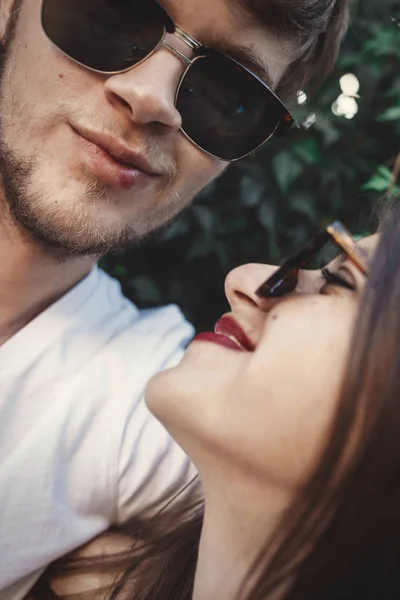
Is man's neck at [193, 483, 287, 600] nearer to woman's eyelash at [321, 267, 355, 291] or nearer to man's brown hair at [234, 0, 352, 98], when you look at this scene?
woman's eyelash at [321, 267, 355, 291]

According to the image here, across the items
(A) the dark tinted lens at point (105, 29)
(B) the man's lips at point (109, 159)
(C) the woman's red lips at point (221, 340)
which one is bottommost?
(C) the woman's red lips at point (221, 340)

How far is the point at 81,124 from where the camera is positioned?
1143 millimetres

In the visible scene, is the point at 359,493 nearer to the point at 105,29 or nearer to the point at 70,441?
the point at 70,441

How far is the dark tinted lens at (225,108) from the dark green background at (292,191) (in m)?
0.52

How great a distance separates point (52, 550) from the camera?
45.5 inches

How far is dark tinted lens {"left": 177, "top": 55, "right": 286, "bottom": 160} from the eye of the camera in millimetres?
1149

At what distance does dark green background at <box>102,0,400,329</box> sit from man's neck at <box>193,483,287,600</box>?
1149 millimetres

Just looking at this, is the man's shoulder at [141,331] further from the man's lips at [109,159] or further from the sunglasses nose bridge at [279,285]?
the sunglasses nose bridge at [279,285]

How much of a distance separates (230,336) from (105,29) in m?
0.69

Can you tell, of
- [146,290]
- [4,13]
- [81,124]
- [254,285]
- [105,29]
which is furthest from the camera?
[146,290]

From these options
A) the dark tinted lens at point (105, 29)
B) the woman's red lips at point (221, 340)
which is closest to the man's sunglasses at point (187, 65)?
the dark tinted lens at point (105, 29)

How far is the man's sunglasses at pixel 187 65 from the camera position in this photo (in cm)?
104

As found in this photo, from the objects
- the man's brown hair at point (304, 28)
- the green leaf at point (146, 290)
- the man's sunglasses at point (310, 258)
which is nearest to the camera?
the man's sunglasses at point (310, 258)

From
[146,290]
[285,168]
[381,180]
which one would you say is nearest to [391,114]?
[381,180]
